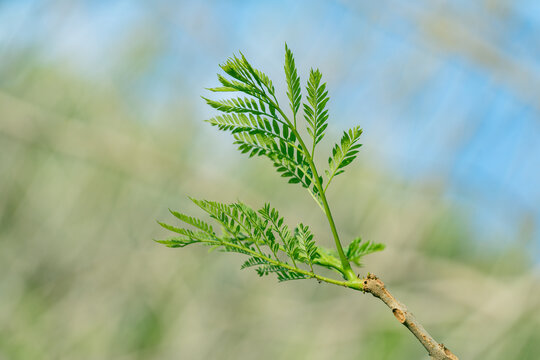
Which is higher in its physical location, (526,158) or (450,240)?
(526,158)

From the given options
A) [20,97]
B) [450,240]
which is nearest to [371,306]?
[450,240]

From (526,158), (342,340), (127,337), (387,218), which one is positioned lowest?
(127,337)

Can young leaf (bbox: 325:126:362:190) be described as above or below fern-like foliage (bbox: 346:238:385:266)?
above

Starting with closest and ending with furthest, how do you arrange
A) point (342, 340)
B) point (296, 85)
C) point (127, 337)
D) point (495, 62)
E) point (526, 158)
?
point (296, 85), point (526, 158), point (495, 62), point (342, 340), point (127, 337)

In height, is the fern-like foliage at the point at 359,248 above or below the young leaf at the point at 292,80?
below


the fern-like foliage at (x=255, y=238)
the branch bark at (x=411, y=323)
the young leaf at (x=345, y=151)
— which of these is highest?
the young leaf at (x=345, y=151)

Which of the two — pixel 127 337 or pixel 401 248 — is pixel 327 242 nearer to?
pixel 401 248

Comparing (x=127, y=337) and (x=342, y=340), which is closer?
(x=342, y=340)
